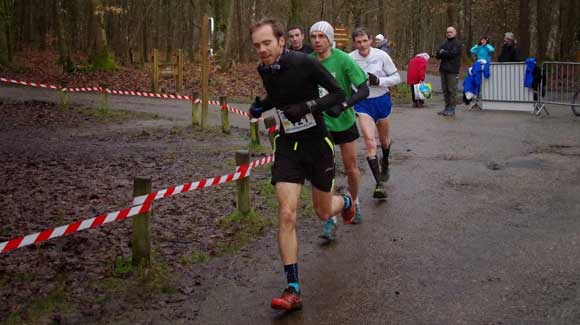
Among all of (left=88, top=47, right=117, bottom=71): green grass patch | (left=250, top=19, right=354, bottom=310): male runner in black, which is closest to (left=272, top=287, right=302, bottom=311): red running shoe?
(left=250, top=19, right=354, bottom=310): male runner in black

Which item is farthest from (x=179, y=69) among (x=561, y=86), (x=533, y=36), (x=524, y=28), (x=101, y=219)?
(x=101, y=219)

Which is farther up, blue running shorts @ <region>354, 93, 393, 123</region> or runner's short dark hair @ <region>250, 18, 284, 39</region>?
runner's short dark hair @ <region>250, 18, 284, 39</region>

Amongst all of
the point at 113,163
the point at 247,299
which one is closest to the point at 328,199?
the point at 247,299

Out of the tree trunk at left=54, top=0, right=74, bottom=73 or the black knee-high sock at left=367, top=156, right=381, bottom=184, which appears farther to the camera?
the tree trunk at left=54, top=0, right=74, bottom=73

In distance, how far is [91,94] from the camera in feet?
90.0

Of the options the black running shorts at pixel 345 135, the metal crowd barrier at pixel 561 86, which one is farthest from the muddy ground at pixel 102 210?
the metal crowd barrier at pixel 561 86

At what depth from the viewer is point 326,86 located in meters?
5.94

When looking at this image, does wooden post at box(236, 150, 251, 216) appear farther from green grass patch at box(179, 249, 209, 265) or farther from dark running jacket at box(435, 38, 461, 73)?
dark running jacket at box(435, 38, 461, 73)

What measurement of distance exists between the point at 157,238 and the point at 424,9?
56731 millimetres

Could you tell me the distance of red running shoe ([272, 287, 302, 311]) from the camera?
5457mm

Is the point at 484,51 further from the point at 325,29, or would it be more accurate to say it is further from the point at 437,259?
the point at 437,259

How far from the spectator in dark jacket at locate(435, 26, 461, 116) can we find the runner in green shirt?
40.9 feet

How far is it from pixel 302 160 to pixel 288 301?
3.92ft

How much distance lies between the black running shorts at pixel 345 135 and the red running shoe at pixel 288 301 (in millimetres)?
2738
